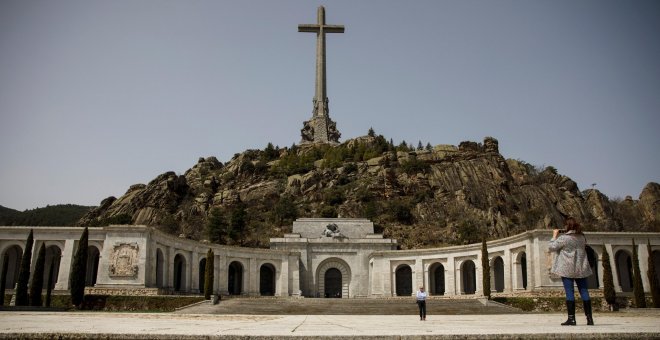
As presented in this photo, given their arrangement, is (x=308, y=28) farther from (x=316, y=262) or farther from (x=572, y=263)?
(x=572, y=263)

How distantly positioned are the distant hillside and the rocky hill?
10.0 metres

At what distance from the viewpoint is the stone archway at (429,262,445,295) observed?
5447 centimetres

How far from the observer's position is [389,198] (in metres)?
82.1

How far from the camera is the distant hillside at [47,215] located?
277 ft

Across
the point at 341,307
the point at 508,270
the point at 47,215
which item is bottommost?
the point at 341,307

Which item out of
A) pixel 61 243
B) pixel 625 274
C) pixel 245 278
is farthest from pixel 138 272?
pixel 625 274

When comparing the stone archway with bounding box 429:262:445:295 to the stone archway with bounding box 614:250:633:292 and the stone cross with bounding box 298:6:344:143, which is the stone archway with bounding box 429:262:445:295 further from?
the stone cross with bounding box 298:6:344:143

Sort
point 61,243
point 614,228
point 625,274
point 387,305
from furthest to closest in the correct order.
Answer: point 614,228 → point 625,274 → point 61,243 → point 387,305

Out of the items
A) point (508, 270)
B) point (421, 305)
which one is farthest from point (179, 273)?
point (421, 305)

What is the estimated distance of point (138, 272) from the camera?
40.6 metres

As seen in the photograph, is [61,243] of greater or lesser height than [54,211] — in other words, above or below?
below

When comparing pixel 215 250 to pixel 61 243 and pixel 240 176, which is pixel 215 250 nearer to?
pixel 61 243

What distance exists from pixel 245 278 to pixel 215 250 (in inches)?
174

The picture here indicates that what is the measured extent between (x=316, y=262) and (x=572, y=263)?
155 feet
